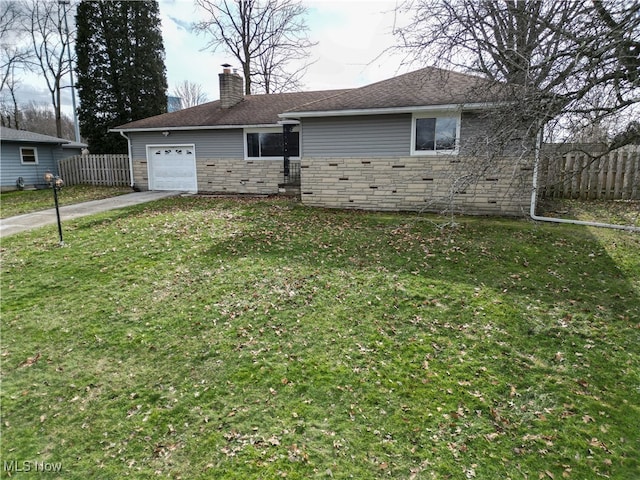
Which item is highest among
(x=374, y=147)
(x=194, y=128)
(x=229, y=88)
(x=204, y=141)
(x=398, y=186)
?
(x=229, y=88)

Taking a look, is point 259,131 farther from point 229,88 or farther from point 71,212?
point 71,212

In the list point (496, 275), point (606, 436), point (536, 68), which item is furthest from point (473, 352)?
point (536, 68)

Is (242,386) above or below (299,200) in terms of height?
below

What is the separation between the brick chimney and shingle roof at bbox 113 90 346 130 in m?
0.27

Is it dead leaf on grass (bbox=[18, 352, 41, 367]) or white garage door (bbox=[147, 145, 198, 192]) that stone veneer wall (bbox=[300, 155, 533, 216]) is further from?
dead leaf on grass (bbox=[18, 352, 41, 367])

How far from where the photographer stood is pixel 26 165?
20.4 m

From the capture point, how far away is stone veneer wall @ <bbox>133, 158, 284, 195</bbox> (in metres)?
15.9

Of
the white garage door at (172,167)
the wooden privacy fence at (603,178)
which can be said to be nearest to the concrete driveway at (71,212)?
the white garage door at (172,167)

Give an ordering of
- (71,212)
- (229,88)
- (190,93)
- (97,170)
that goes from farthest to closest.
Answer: (190,93) < (97,170) < (229,88) < (71,212)

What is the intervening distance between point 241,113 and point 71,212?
25.9ft

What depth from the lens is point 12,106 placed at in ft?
115

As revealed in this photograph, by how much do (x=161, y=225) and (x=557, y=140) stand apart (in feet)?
27.9

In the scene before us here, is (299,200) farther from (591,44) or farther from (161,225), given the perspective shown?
(591,44)

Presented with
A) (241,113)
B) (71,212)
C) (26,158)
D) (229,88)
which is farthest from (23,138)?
(241,113)
